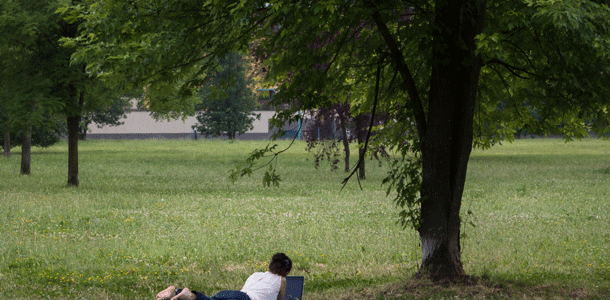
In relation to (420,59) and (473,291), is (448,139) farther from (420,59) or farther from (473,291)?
(473,291)

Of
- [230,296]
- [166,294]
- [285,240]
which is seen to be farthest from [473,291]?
[285,240]

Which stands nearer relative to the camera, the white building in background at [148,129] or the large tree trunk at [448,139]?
the large tree trunk at [448,139]

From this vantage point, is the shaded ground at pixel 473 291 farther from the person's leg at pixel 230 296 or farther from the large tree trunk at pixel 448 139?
the person's leg at pixel 230 296

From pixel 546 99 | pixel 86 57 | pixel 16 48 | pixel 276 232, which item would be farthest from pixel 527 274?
pixel 16 48

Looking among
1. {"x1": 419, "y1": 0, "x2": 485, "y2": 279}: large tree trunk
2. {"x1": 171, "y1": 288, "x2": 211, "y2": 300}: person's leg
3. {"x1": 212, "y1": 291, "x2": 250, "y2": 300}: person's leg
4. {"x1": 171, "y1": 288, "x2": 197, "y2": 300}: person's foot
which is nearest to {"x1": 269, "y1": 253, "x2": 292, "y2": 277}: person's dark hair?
{"x1": 212, "y1": 291, "x2": 250, "y2": 300}: person's leg

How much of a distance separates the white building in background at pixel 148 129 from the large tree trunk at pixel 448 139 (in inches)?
2931

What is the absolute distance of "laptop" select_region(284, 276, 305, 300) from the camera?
6.64m

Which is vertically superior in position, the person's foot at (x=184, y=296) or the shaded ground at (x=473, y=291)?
the person's foot at (x=184, y=296)

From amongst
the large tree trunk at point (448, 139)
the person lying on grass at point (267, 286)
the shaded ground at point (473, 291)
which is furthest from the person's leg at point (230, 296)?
the large tree trunk at point (448, 139)

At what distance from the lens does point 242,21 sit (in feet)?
22.6

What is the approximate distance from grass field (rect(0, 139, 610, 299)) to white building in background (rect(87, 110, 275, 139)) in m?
61.2

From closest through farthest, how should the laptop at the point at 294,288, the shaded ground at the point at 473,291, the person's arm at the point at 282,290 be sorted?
the person's arm at the point at 282,290 → the laptop at the point at 294,288 → the shaded ground at the point at 473,291

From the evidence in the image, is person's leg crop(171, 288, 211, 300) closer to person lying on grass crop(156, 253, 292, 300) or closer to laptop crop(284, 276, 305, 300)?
person lying on grass crop(156, 253, 292, 300)

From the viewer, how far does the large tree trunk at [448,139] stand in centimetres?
772
